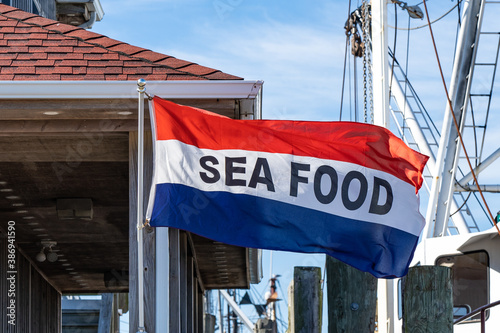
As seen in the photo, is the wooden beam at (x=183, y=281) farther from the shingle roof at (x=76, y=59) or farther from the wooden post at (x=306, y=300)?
the wooden post at (x=306, y=300)

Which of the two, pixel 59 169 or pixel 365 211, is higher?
pixel 59 169

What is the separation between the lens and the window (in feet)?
39.5

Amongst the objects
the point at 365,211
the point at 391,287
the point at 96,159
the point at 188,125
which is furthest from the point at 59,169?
the point at 391,287

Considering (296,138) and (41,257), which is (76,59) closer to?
(296,138)

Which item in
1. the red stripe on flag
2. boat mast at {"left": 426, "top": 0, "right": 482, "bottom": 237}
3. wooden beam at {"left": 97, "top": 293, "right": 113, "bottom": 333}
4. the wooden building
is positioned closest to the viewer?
the red stripe on flag

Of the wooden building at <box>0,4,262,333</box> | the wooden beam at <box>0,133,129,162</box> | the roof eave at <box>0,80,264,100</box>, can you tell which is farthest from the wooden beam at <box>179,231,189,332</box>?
the roof eave at <box>0,80,264,100</box>

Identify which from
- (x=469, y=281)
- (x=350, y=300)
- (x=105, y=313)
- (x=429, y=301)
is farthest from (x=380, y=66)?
(x=105, y=313)

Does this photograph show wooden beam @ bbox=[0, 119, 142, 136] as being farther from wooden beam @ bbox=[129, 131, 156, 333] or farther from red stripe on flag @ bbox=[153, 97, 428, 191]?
red stripe on flag @ bbox=[153, 97, 428, 191]

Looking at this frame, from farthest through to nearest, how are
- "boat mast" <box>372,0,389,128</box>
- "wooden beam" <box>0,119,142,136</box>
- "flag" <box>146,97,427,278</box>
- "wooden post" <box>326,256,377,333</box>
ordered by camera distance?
"boat mast" <box>372,0,389,128</box> → "wooden beam" <box>0,119,142,136</box> → "wooden post" <box>326,256,377,333</box> → "flag" <box>146,97,427,278</box>

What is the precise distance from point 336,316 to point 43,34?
374cm

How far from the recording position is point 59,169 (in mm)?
9305

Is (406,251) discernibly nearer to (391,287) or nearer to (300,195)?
(300,195)

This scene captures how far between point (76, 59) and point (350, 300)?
10.4ft

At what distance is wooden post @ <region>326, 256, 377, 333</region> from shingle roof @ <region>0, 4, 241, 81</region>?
1.93 meters
